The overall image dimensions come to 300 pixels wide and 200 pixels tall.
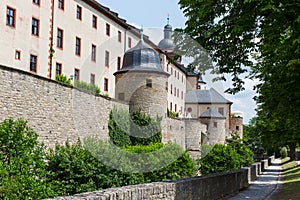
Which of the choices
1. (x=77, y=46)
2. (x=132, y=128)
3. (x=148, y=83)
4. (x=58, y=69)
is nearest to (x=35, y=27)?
(x=58, y=69)

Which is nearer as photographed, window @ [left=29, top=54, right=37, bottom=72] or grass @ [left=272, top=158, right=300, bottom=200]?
grass @ [left=272, top=158, right=300, bottom=200]

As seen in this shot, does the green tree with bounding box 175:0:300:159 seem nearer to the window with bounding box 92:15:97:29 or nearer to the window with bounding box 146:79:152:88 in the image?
the window with bounding box 146:79:152:88

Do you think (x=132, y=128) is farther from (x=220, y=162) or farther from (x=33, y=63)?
(x=33, y=63)

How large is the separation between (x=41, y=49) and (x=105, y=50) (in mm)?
10133

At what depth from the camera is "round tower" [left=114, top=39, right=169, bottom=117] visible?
30.0 meters

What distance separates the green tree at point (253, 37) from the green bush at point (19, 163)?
6.19 m

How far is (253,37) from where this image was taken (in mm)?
13617

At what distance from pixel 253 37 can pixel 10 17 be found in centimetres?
1830

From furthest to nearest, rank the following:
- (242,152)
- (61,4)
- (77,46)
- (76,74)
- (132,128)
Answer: (242,152), (77,46), (76,74), (61,4), (132,128)

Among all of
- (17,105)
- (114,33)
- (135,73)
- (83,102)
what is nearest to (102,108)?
(83,102)

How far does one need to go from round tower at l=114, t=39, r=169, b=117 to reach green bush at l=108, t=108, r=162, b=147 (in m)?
0.58

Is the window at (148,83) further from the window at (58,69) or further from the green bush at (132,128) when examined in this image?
the window at (58,69)

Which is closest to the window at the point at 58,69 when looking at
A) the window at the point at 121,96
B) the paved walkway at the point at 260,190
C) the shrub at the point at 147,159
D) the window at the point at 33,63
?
the window at the point at 33,63

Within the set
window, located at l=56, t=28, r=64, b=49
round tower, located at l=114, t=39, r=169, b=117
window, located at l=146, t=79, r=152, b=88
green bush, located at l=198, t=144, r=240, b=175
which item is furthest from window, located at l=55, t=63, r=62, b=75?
green bush, located at l=198, t=144, r=240, b=175
